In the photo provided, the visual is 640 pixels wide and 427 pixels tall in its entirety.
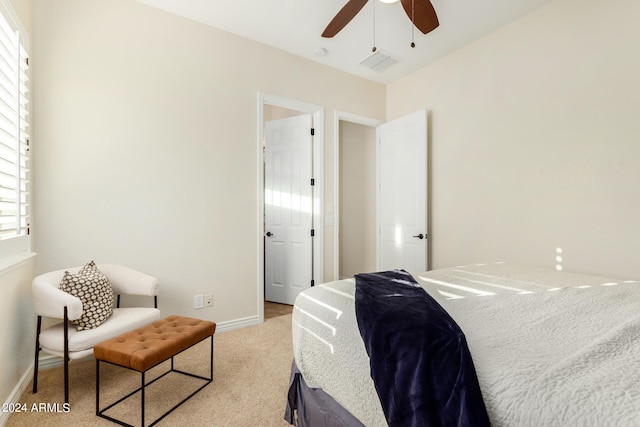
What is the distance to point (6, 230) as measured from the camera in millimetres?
1672

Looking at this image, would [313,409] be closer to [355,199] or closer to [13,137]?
[13,137]

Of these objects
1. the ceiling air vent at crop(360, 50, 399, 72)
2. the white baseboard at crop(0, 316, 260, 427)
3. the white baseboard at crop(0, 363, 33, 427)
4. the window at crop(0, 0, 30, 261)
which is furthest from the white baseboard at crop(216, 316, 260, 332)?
the ceiling air vent at crop(360, 50, 399, 72)

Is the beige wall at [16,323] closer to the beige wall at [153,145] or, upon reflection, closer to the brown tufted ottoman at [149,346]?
the beige wall at [153,145]

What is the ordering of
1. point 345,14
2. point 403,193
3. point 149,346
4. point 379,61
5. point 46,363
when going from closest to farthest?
point 149,346, point 345,14, point 46,363, point 379,61, point 403,193

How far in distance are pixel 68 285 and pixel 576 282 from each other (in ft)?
9.78

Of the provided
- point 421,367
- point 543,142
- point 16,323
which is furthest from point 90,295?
point 543,142

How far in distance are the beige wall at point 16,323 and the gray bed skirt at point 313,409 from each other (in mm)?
1516

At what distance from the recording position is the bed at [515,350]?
0.66m

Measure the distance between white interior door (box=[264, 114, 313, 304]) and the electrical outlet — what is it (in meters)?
1.20

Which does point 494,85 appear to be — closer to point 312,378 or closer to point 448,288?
point 448,288

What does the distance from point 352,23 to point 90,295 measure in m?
2.93

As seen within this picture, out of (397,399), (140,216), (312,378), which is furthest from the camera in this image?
(140,216)

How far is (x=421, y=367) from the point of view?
33.2 inches

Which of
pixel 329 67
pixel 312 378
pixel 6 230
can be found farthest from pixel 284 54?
pixel 312 378
